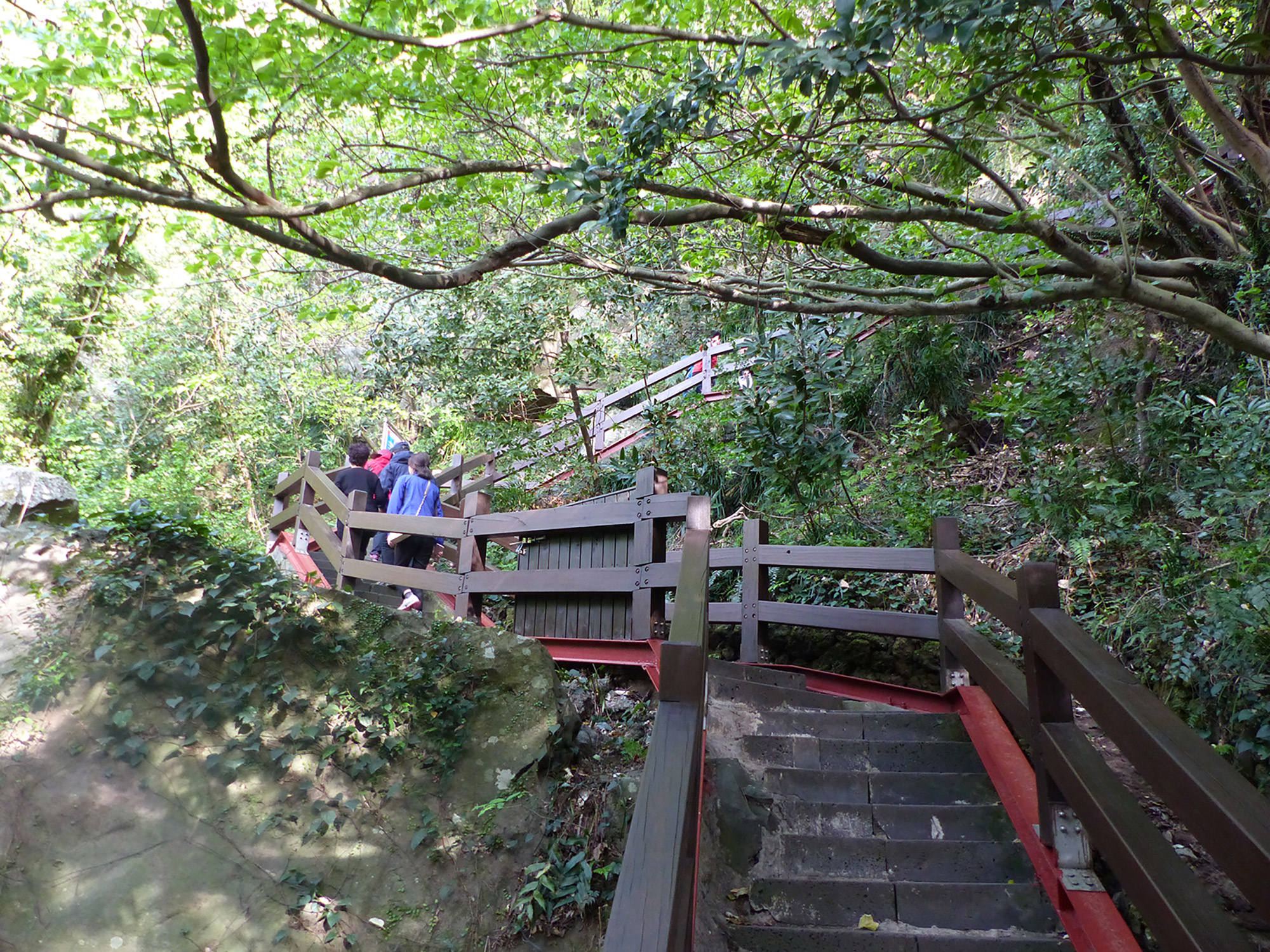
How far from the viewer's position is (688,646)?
2.23 meters

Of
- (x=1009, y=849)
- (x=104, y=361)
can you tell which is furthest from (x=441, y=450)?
(x=1009, y=849)

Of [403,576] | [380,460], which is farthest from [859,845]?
[380,460]

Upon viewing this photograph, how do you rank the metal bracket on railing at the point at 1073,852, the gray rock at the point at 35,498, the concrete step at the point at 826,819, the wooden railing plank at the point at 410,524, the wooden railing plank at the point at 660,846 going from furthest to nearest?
the gray rock at the point at 35,498, the wooden railing plank at the point at 410,524, the concrete step at the point at 826,819, the metal bracket on railing at the point at 1073,852, the wooden railing plank at the point at 660,846

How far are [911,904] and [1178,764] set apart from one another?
1.32 metres

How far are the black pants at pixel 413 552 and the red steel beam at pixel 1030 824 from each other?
18.3ft

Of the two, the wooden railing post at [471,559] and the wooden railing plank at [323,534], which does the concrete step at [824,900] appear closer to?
the wooden railing post at [471,559]

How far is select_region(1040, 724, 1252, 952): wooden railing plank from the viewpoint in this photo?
1.87 metres

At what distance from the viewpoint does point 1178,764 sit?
1.82 meters

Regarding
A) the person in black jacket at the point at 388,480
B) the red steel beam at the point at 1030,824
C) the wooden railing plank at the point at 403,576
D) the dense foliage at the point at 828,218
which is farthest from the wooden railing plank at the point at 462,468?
the red steel beam at the point at 1030,824

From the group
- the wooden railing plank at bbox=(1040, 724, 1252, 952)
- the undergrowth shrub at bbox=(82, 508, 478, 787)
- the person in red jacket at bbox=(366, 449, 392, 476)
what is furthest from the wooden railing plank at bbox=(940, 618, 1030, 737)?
the person in red jacket at bbox=(366, 449, 392, 476)

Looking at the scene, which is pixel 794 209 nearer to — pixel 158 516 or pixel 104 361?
pixel 158 516

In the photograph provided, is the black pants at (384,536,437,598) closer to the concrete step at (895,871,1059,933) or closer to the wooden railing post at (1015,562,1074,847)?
the concrete step at (895,871,1059,933)

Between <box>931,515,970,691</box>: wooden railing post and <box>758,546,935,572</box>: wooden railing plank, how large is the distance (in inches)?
5.1

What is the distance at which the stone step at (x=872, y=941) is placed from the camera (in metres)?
2.57
